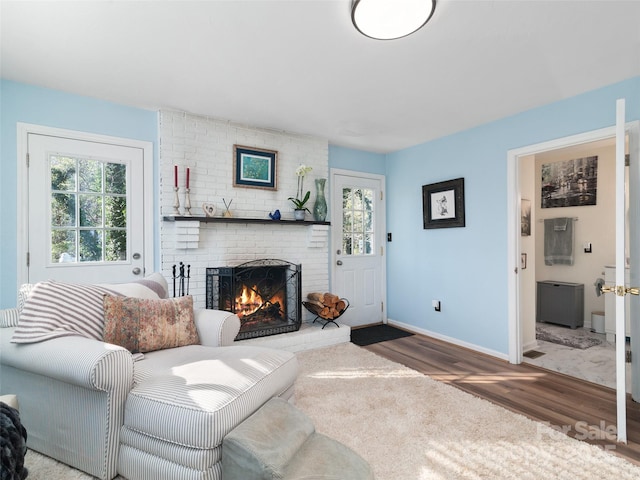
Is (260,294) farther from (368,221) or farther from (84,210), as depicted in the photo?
(368,221)

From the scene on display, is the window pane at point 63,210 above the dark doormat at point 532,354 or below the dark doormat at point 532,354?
above

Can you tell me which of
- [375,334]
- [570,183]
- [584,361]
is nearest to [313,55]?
[375,334]

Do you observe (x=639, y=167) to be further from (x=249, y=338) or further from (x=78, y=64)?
(x=78, y=64)

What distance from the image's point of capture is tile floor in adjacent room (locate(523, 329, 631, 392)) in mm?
2760

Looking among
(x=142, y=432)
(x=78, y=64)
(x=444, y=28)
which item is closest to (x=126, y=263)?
(x=78, y=64)

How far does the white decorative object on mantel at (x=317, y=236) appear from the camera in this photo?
153 inches

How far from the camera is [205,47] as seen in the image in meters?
2.09

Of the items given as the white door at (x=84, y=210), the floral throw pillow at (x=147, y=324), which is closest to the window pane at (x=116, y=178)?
the white door at (x=84, y=210)

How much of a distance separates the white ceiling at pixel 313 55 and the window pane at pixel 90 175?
57cm

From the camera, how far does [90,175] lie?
114 inches

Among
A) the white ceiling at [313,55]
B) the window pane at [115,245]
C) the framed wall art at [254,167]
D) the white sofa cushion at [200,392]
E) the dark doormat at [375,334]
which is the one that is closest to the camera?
the white sofa cushion at [200,392]

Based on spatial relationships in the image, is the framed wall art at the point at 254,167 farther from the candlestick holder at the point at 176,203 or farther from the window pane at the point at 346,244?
the window pane at the point at 346,244

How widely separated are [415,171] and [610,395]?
2841 mm

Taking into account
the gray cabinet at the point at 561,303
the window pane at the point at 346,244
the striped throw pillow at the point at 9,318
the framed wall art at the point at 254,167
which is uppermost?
the framed wall art at the point at 254,167
